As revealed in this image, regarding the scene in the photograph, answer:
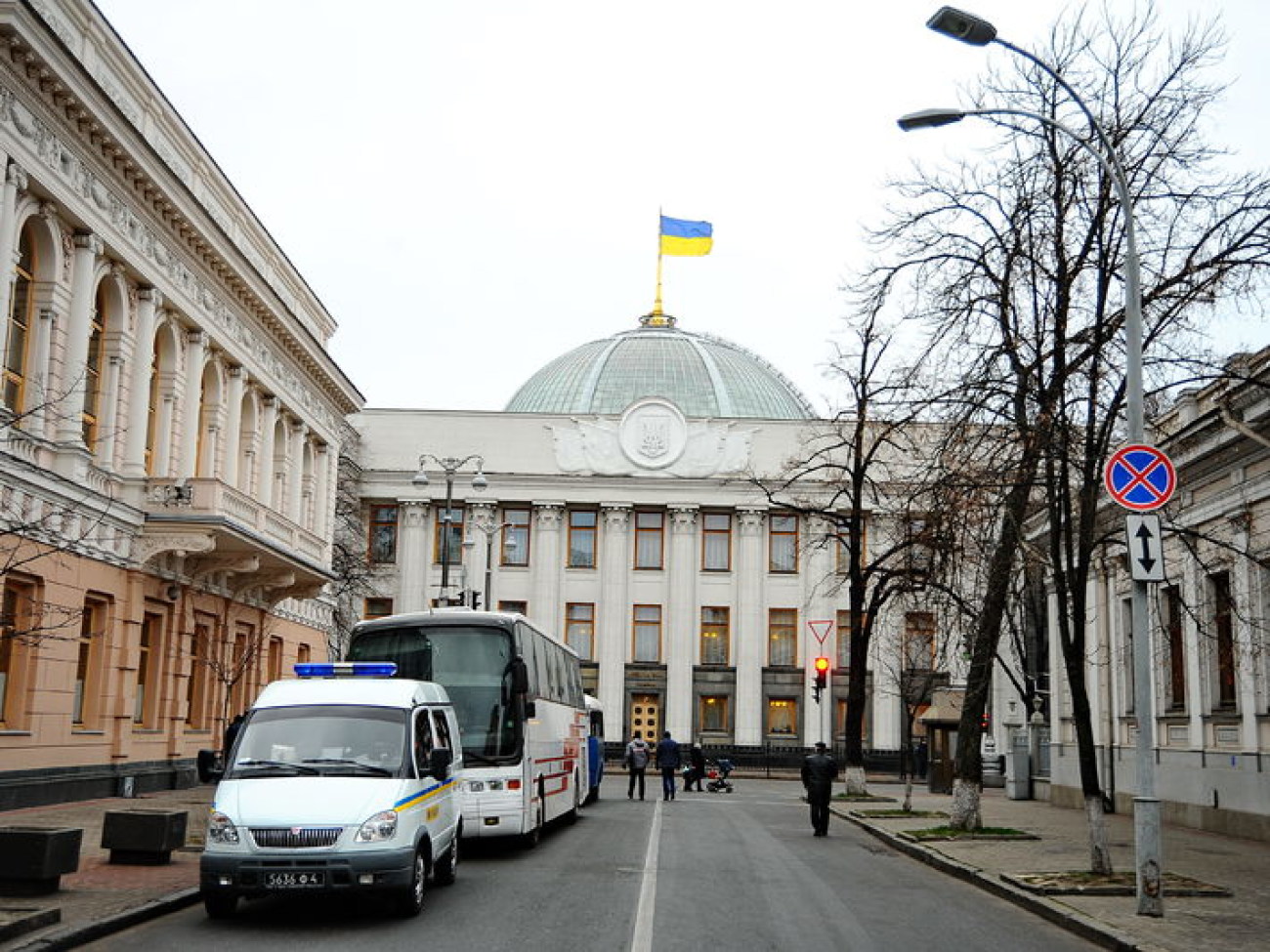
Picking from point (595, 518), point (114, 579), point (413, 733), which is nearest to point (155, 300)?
point (114, 579)

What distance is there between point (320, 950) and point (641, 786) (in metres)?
27.6

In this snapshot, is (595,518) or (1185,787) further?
(595,518)

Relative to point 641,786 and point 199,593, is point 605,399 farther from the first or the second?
point 199,593

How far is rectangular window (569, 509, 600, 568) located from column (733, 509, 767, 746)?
703 centimetres

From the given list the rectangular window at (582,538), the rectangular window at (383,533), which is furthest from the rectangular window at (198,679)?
the rectangular window at (582,538)

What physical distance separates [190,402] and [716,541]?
4003 centimetres

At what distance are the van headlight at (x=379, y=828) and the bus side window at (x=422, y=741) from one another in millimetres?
1093

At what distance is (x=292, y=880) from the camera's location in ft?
41.0

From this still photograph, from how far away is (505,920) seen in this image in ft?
43.3

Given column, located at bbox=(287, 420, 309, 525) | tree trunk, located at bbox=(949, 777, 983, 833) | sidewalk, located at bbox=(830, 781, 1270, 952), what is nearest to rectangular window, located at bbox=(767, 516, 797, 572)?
column, located at bbox=(287, 420, 309, 525)

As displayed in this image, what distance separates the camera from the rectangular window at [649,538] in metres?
69.6

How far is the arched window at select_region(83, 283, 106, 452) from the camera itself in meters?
27.3

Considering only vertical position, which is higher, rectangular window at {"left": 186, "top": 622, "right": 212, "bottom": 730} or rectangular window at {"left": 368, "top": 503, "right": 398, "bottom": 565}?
rectangular window at {"left": 368, "top": 503, "right": 398, "bottom": 565}

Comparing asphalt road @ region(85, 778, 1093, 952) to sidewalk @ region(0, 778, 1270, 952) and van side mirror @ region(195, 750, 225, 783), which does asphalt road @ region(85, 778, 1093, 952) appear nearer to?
sidewalk @ region(0, 778, 1270, 952)
